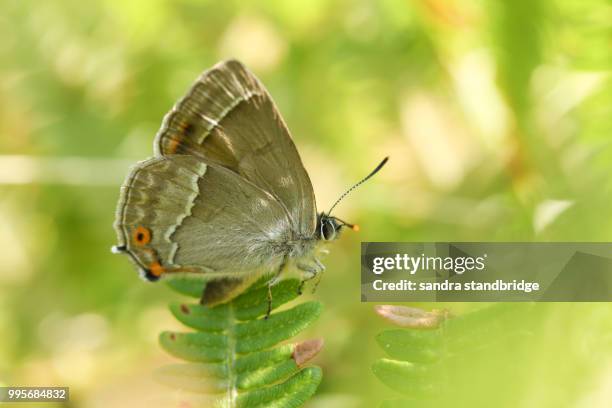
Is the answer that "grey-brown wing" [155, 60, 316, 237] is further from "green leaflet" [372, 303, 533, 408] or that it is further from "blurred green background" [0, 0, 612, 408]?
"blurred green background" [0, 0, 612, 408]

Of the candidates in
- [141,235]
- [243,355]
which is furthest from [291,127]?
[243,355]

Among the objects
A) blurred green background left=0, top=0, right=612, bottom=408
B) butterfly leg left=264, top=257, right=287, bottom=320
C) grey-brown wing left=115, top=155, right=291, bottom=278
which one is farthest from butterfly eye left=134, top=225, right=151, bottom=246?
blurred green background left=0, top=0, right=612, bottom=408

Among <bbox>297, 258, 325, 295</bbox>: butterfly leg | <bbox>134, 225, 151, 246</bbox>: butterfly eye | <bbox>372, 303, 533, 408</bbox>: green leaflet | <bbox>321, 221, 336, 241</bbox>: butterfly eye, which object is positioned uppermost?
<bbox>321, 221, 336, 241</bbox>: butterfly eye

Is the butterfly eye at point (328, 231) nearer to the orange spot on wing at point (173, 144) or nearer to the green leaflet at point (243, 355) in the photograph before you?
the green leaflet at point (243, 355)

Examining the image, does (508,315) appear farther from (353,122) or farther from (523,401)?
(353,122)

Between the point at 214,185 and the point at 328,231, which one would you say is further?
the point at 328,231

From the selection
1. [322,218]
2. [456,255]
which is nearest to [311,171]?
[322,218]

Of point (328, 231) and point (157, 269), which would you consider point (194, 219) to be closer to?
point (157, 269)
